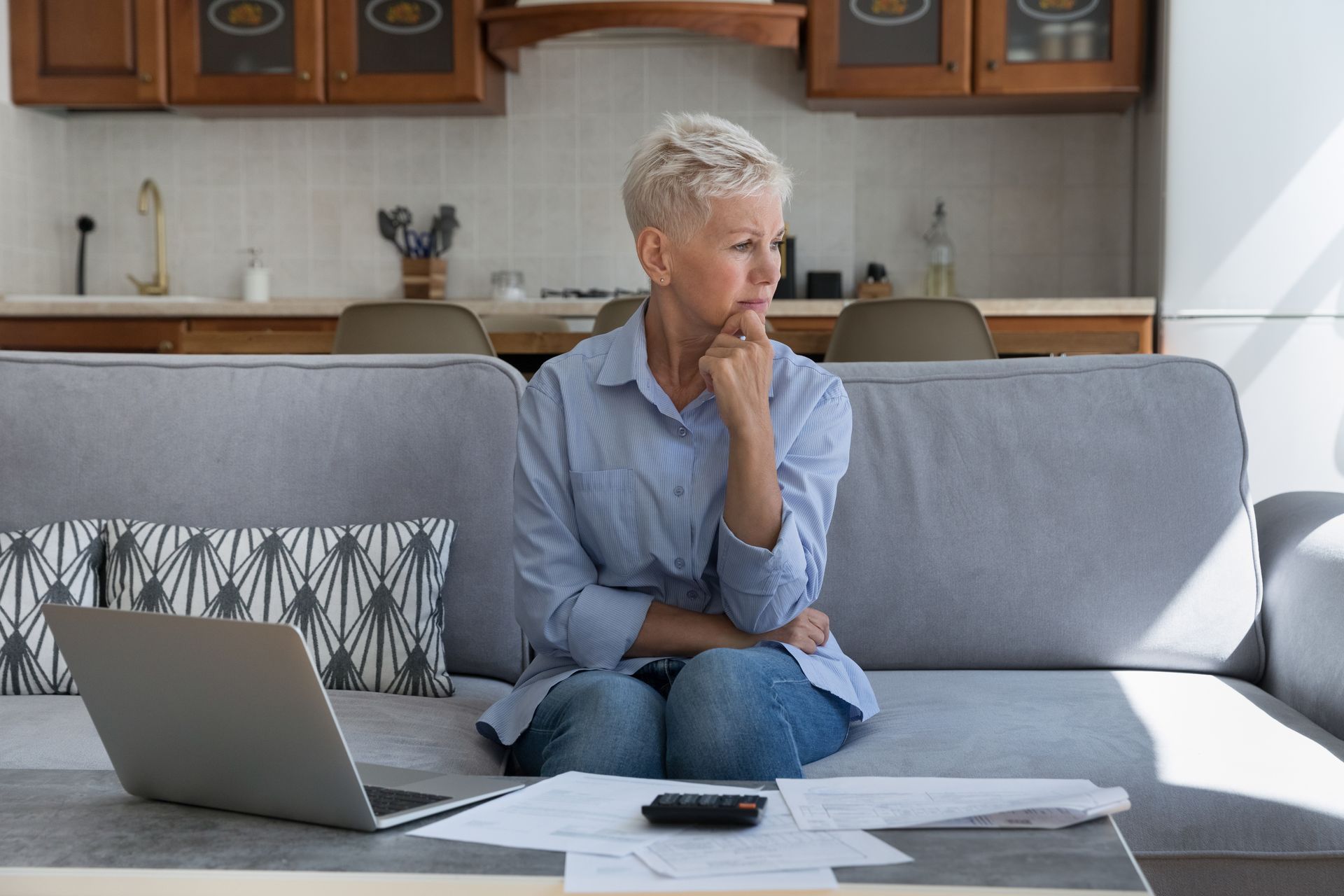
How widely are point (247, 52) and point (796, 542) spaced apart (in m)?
3.67

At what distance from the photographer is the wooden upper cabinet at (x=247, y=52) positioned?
4383 mm

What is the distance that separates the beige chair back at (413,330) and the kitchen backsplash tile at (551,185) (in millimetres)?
1669

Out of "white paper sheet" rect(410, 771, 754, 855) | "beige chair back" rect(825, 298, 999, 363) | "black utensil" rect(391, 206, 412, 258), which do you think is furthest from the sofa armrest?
"black utensil" rect(391, 206, 412, 258)

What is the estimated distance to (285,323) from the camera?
4102 mm

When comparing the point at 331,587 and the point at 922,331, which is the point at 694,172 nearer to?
the point at 331,587

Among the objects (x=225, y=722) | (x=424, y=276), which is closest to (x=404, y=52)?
A: (x=424, y=276)

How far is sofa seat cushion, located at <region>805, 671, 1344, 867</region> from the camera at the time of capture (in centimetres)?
129

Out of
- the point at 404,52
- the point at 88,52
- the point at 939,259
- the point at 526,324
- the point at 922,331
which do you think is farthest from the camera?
the point at 939,259

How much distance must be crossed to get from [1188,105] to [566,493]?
316 cm

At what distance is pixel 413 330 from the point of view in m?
3.13

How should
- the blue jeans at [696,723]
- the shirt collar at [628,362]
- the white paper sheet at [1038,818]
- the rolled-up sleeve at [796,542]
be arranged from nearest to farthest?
the white paper sheet at [1038,818], the blue jeans at [696,723], the rolled-up sleeve at [796,542], the shirt collar at [628,362]

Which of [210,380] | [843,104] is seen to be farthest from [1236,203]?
[210,380]

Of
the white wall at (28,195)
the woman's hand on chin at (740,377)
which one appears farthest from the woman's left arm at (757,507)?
the white wall at (28,195)

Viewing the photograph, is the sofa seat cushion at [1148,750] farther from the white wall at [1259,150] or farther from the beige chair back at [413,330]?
the white wall at [1259,150]
